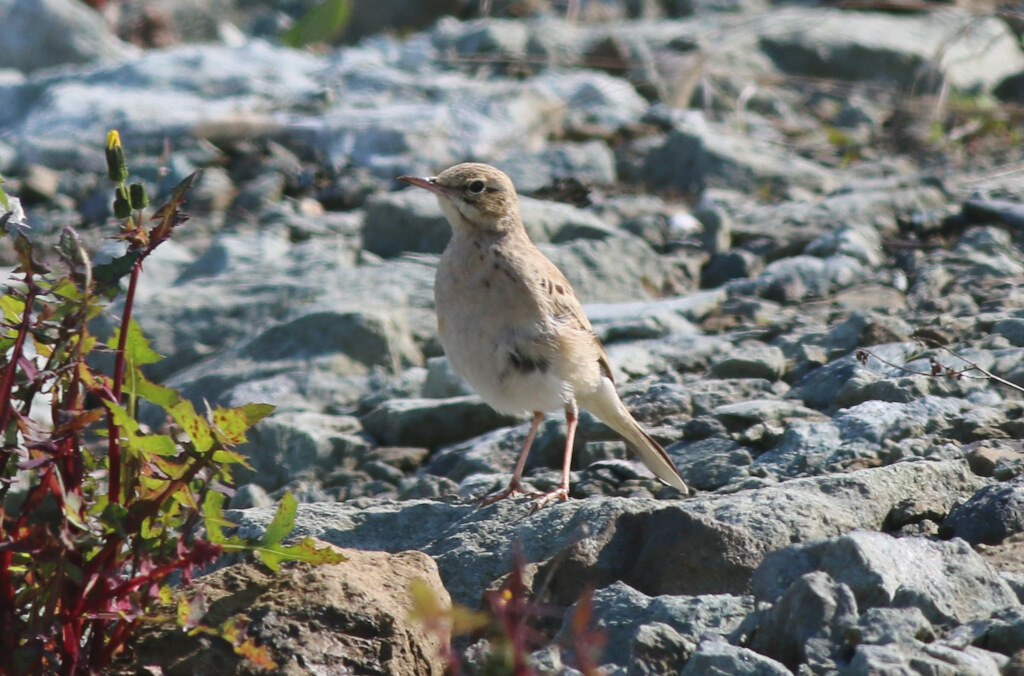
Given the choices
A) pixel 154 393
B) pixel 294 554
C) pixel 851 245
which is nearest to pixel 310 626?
pixel 294 554

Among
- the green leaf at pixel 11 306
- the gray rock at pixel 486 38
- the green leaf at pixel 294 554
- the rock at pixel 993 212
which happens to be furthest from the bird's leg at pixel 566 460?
the gray rock at pixel 486 38

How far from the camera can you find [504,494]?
16.0 feet

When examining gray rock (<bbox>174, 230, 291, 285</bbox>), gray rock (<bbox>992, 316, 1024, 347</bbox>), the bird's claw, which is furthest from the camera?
gray rock (<bbox>174, 230, 291, 285</bbox>)

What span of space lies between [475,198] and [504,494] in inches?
54.1

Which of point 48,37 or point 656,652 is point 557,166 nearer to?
point 48,37

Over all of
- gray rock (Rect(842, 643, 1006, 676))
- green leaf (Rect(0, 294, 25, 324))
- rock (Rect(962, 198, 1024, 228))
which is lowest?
rock (Rect(962, 198, 1024, 228))

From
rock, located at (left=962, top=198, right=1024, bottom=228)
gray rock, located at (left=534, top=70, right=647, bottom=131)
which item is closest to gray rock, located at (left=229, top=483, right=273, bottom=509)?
rock, located at (left=962, top=198, right=1024, bottom=228)

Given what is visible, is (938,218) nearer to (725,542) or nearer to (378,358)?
(378,358)

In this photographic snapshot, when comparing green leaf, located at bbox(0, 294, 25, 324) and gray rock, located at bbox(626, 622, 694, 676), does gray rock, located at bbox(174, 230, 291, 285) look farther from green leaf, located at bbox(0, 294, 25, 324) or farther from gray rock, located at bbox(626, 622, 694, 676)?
gray rock, located at bbox(626, 622, 694, 676)

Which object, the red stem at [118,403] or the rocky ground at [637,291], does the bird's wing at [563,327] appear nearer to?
the rocky ground at [637,291]

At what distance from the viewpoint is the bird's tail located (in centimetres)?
485

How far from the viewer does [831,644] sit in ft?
9.46

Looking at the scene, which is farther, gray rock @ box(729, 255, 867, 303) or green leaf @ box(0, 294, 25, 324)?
gray rock @ box(729, 255, 867, 303)

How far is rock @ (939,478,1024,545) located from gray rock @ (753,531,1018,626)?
1.61 feet
